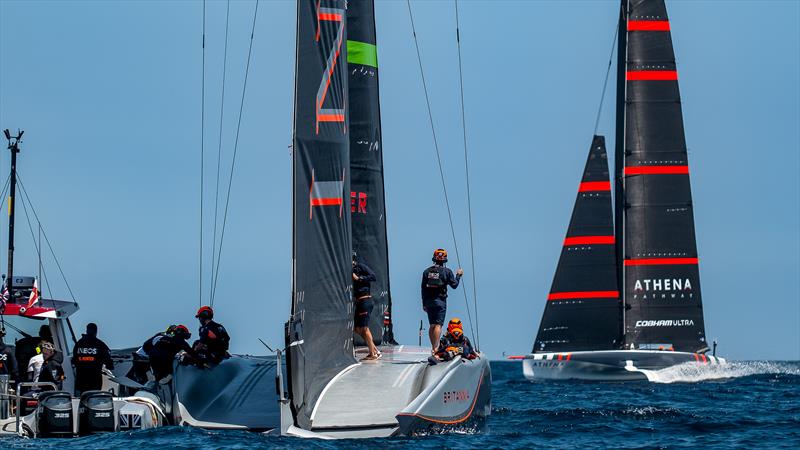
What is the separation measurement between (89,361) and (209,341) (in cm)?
172

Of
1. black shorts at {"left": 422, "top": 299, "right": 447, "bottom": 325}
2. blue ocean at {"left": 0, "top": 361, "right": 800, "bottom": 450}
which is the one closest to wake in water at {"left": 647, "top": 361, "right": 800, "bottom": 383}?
blue ocean at {"left": 0, "top": 361, "right": 800, "bottom": 450}

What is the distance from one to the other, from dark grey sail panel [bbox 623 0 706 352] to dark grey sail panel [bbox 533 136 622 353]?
0.73 meters

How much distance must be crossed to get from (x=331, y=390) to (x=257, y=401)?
177cm

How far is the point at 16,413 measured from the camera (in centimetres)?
1716

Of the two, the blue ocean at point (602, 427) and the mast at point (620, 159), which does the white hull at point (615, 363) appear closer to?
the mast at point (620, 159)

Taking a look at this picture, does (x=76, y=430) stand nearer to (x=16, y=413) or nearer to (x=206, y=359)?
(x=16, y=413)

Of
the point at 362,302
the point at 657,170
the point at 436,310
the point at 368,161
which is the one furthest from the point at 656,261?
the point at 362,302

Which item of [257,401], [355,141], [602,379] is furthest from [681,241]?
[257,401]

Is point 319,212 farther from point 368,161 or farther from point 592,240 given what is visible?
point 592,240

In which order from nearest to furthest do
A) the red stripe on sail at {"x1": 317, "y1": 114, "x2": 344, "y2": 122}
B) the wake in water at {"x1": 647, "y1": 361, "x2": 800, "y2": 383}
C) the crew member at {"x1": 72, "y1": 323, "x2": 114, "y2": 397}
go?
the red stripe on sail at {"x1": 317, "y1": 114, "x2": 344, "y2": 122}
the crew member at {"x1": 72, "y1": 323, "x2": 114, "y2": 397}
the wake in water at {"x1": 647, "y1": 361, "x2": 800, "y2": 383}

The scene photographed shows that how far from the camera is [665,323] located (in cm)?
3803

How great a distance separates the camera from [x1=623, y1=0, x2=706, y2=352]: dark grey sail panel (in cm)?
3725

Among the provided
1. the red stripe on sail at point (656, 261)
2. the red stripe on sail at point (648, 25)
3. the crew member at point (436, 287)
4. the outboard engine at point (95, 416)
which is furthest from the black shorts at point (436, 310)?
the red stripe on sail at point (648, 25)

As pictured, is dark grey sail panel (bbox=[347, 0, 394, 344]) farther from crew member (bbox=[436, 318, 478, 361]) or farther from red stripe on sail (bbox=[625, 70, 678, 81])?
red stripe on sail (bbox=[625, 70, 678, 81])
